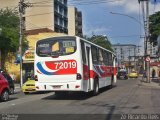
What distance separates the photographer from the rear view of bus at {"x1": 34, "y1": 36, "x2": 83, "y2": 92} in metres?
20.3

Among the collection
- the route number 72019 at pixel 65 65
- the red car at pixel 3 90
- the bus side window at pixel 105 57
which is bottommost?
the red car at pixel 3 90

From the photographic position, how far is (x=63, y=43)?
20672 mm

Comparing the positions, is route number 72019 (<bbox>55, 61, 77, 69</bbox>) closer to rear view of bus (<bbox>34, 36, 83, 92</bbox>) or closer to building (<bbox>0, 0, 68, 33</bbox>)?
rear view of bus (<bbox>34, 36, 83, 92</bbox>)

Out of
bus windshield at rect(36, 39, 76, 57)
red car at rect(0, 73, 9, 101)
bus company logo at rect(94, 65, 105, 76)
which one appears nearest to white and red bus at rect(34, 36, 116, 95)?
bus windshield at rect(36, 39, 76, 57)

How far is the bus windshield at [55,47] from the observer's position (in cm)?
2055

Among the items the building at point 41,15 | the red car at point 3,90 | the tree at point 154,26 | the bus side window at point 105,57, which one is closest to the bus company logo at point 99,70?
the bus side window at point 105,57

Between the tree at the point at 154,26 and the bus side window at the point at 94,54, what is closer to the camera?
the bus side window at the point at 94,54

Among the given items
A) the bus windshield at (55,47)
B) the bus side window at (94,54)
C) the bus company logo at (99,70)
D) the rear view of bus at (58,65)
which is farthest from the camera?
the bus company logo at (99,70)

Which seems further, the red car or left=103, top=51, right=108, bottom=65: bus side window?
left=103, top=51, right=108, bottom=65: bus side window

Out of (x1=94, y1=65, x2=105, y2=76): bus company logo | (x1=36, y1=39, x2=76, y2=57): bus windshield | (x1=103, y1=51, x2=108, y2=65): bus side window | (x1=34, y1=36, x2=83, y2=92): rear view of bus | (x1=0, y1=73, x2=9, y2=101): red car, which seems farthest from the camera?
(x1=103, y1=51, x2=108, y2=65): bus side window

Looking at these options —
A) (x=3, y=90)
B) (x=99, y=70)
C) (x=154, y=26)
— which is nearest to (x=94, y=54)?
(x=99, y=70)

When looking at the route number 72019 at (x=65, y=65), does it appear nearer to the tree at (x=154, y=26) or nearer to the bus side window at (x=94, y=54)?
the bus side window at (x=94, y=54)

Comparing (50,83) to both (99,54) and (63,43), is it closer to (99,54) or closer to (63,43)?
(63,43)

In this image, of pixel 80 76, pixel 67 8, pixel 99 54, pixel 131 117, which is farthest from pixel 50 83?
pixel 67 8
